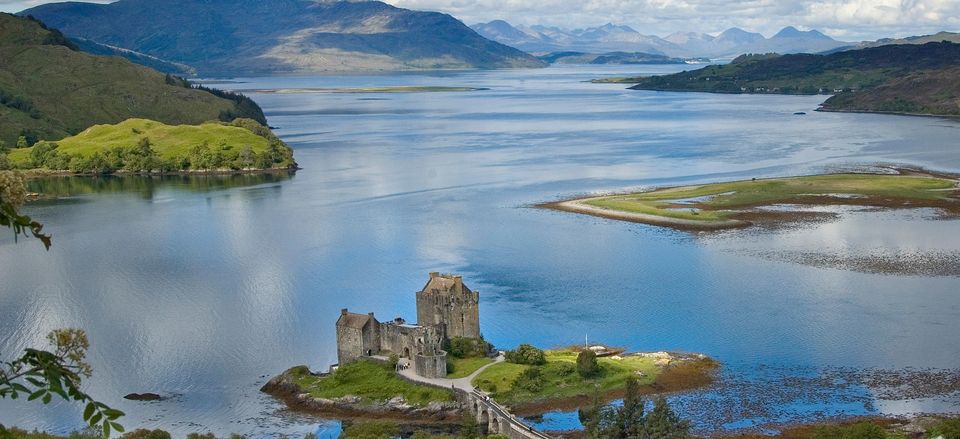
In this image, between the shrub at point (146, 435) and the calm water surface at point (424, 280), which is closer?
the shrub at point (146, 435)

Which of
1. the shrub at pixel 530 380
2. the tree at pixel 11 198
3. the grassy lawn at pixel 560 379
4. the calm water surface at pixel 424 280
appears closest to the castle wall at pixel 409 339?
the grassy lawn at pixel 560 379

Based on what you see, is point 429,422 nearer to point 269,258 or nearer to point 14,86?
point 269,258

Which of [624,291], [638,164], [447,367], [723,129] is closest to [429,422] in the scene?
[447,367]

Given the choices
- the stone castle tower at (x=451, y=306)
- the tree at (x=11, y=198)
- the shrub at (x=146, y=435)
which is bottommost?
the shrub at (x=146, y=435)

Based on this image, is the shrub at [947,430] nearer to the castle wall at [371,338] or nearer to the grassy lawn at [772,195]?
the castle wall at [371,338]

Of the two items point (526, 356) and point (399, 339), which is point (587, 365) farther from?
point (399, 339)

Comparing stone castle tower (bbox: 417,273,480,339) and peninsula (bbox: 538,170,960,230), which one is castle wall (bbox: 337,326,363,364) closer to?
stone castle tower (bbox: 417,273,480,339)

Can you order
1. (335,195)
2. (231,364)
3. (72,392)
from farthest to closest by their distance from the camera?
(335,195), (231,364), (72,392)
